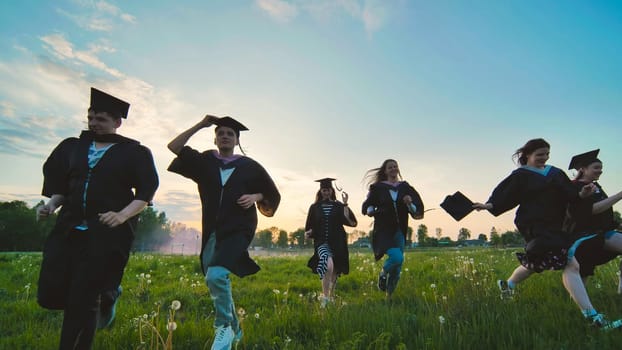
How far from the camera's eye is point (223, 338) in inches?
157

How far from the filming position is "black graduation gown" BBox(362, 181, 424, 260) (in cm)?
Answer: 784

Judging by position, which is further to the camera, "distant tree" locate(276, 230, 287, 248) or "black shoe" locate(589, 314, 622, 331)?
"distant tree" locate(276, 230, 287, 248)

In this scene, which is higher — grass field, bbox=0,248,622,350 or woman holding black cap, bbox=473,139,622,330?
woman holding black cap, bbox=473,139,622,330

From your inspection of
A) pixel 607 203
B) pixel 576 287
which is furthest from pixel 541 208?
pixel 576 287

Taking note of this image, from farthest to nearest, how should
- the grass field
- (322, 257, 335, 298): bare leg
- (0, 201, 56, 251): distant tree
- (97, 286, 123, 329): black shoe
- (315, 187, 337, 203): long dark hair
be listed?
(0, 201, 56, 251): distant tree → (315, 187, 337, 203): long dark hair → (322, 257, 335, 298): bare leg → (97, 286, 123, 329): black shoe → the grass field

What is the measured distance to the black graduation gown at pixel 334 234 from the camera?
26.9 feet

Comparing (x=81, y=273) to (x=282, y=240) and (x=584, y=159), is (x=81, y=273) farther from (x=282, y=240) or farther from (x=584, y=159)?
(x=282, y=240)

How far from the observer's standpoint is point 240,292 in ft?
28.1

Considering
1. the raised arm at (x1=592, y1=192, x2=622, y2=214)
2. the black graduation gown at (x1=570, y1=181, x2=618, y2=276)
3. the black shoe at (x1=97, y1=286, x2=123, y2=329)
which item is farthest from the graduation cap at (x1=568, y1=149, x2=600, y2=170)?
the black shoe at (x1=97, y1=286, x2=123, y2=329)

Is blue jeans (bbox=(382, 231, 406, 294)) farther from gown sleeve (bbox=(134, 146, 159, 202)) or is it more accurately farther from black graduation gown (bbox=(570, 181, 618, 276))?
gown sleeve (bbox=(134, 146, 159, 202))

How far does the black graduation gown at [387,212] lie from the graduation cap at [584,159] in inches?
114

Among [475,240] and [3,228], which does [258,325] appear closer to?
[3,228]

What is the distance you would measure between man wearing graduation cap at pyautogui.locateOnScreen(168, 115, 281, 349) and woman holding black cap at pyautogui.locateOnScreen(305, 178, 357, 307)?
302 cm

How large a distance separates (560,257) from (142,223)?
13502 cm
